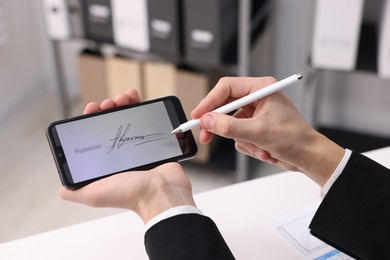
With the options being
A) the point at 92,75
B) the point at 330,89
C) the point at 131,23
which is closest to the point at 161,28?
the point at 131,23

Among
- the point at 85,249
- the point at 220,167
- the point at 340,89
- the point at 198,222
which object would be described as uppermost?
the point at 198,222

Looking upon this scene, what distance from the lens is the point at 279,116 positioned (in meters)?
0.84

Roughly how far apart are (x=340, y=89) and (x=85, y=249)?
1508 mm

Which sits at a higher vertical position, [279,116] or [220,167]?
[279,116]

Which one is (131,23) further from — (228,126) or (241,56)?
(228,126)

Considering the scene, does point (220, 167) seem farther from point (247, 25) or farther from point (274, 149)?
point (274, 149)

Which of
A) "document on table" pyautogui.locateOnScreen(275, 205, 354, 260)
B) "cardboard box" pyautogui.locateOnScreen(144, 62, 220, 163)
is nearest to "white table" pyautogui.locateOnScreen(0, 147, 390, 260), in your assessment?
"document on table" pyautogui.locateOnScreen(275, 205, 354, 260)

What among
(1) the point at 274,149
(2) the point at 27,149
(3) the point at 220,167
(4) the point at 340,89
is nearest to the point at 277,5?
(4) the point at 340,89

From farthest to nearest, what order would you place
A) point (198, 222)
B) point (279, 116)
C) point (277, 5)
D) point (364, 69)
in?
point (277, 5), point (364, 69), point (279, 116), point (198, 222)

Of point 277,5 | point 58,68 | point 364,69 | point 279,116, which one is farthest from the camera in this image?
point 58,68

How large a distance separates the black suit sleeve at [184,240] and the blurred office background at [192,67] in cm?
106

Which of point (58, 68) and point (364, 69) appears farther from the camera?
point (58, 68)

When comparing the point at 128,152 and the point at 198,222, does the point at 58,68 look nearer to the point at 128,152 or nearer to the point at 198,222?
the point at 128,152
